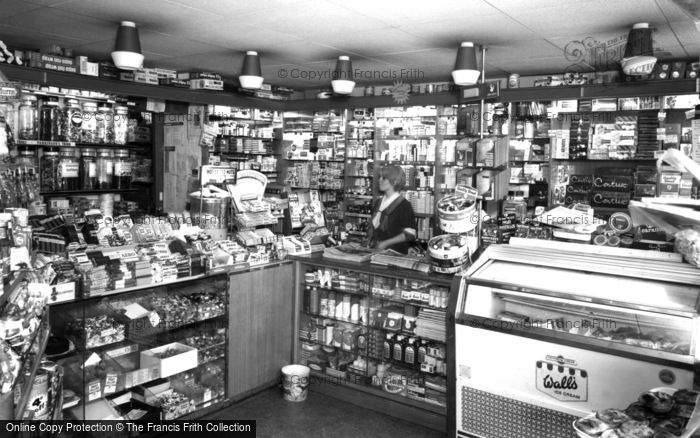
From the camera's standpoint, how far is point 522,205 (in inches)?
277

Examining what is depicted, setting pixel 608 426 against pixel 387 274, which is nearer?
pixel 608 426

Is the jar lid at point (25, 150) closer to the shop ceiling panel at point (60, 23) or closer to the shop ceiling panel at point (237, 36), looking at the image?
the shop ceiling panel at point (60, 23)

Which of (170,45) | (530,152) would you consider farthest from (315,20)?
(530,152)

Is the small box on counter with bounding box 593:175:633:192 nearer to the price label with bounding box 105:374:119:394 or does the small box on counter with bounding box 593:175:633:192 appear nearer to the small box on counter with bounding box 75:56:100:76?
the price label with bounding box 105:374:119:394

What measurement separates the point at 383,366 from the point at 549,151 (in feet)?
14.6

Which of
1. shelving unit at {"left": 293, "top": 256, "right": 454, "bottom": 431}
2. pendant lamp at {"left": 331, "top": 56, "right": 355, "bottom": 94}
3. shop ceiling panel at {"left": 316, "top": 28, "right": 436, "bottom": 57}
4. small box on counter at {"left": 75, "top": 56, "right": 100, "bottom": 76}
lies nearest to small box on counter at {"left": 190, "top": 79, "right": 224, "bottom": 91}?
small box on counter at {"left": 75, "top": 56, "right": 100, "bottom": 76}

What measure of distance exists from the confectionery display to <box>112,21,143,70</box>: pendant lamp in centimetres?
472

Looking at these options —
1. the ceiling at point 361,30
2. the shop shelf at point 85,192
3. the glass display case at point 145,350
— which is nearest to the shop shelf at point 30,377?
the glass display case at point 145,350

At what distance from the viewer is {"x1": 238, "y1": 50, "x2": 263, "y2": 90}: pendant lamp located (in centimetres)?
647

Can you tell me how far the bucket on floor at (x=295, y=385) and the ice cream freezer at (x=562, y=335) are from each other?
1565mm

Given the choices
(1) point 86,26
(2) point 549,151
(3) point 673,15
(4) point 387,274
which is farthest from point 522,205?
(1) point 86,26

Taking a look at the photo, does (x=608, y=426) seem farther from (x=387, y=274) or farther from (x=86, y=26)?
(x=86, y=26)

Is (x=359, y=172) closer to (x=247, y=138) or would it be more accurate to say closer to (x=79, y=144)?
(x=247, y=138)

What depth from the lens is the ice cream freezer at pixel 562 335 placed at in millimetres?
2576
